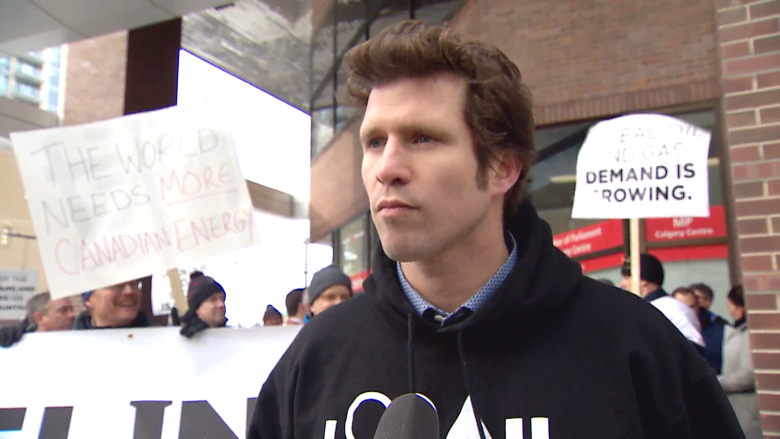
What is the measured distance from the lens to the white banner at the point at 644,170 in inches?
149

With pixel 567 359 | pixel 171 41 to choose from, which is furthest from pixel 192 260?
pixel 171 41

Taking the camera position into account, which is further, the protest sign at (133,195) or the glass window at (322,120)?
the glass window at (322,120)

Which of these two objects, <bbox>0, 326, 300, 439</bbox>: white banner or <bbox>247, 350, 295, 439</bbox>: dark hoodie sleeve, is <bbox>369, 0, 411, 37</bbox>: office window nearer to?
<bbox>0, 326, 300, 439</bbox>: white banner

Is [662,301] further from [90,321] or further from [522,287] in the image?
[90,321]

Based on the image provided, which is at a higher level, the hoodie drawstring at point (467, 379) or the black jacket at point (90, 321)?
the black jacket at point (90, 321)

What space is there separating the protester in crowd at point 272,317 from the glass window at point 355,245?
216 inches

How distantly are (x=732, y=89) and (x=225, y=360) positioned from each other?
2946 millimetres

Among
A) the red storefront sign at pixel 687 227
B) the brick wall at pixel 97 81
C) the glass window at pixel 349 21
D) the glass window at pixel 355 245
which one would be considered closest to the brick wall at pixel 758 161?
the red storefront sign at pixel 687 227

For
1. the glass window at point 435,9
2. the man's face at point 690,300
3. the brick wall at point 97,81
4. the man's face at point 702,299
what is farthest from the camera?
the brick wall at point 97,81

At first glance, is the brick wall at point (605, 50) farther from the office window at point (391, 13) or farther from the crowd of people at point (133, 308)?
the crowd of people at point (133, 308)

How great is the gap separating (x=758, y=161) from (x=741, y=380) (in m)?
1.60

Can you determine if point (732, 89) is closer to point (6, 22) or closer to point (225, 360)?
point (225, 360)

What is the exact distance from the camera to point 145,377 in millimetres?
3061

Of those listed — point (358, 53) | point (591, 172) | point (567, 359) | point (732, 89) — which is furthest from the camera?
point (591, 172)
